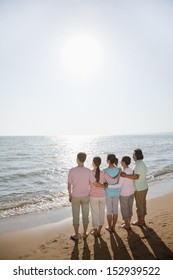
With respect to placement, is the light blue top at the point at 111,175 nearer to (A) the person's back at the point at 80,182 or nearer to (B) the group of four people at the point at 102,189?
(B) the group of four people at the point at 102,189

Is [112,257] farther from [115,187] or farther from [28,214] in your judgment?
[28,214]

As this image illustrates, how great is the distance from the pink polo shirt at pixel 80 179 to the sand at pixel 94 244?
122cm

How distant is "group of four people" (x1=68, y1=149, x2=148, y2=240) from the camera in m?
6.04

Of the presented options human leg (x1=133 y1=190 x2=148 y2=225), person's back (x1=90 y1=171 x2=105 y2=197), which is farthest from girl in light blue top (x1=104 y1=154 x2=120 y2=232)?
human leg (x1=133 y1=190 x2=148 y2=225)

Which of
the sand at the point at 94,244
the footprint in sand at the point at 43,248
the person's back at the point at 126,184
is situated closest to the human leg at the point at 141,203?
the sand at the point at 94,244

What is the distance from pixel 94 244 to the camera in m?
5.85

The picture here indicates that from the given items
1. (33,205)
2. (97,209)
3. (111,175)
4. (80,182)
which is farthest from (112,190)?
(33,205)

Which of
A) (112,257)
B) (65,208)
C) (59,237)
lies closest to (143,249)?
(112,257)

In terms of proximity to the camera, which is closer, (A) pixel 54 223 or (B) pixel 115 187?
(B) pixel 115 187

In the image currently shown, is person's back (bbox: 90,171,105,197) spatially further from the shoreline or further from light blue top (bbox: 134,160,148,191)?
the shoreline
